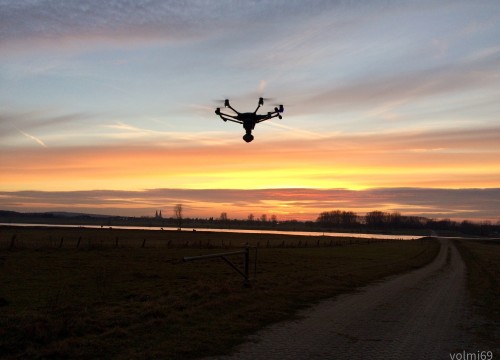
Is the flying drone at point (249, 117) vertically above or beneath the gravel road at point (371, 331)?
above

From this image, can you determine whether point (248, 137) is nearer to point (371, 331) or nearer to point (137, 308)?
point (137, 308)

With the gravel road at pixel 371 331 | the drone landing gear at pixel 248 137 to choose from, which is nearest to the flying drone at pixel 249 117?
the drone landing gear at pixel 248 137

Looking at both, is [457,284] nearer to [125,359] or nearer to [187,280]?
[187,280]

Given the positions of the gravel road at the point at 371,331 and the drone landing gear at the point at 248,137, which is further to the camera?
the drone landing gear at the point at 248,137

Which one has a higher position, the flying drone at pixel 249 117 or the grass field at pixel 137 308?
the flying drone at pixel 249 117

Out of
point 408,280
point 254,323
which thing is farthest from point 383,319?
point 408,280

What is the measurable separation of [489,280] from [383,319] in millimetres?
13052

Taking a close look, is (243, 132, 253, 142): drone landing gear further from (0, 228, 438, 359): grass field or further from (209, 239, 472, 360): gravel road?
(209, 239, 472, 360): gravel road

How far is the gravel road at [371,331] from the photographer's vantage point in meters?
7.93

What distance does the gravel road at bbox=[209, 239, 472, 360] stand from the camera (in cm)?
793

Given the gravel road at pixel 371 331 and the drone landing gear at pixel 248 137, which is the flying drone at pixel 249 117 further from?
the gravel road at pixel 371 331

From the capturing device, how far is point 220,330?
365 inches

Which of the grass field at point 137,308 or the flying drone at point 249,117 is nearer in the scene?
the grass field at point 137,308

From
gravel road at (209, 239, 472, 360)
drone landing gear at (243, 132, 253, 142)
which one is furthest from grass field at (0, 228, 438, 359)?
drone landing gear at (243, 132, 253, 142)
